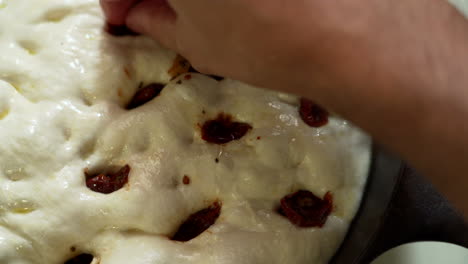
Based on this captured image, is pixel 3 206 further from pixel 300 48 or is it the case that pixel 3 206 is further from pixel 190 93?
pixel 300 48

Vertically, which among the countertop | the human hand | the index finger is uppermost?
the human hand

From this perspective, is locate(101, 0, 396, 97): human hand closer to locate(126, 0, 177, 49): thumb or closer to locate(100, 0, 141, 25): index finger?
locate(126, 0, 177, 49): thumb

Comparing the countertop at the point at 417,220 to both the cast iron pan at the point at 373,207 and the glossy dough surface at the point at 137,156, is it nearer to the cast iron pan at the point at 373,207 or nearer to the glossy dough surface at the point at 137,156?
the cast iron pan at the point at 373,207

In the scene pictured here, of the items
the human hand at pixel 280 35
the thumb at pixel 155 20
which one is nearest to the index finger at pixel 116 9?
the thumb at pixel 155 20

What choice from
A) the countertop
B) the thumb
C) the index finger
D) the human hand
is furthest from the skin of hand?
the countertop

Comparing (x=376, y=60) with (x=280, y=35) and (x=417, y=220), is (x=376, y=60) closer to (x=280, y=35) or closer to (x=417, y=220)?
(x=280, y=35)

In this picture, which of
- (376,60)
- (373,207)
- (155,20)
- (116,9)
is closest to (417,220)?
(373,207)

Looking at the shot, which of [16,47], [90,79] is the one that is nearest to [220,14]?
[90,79]
